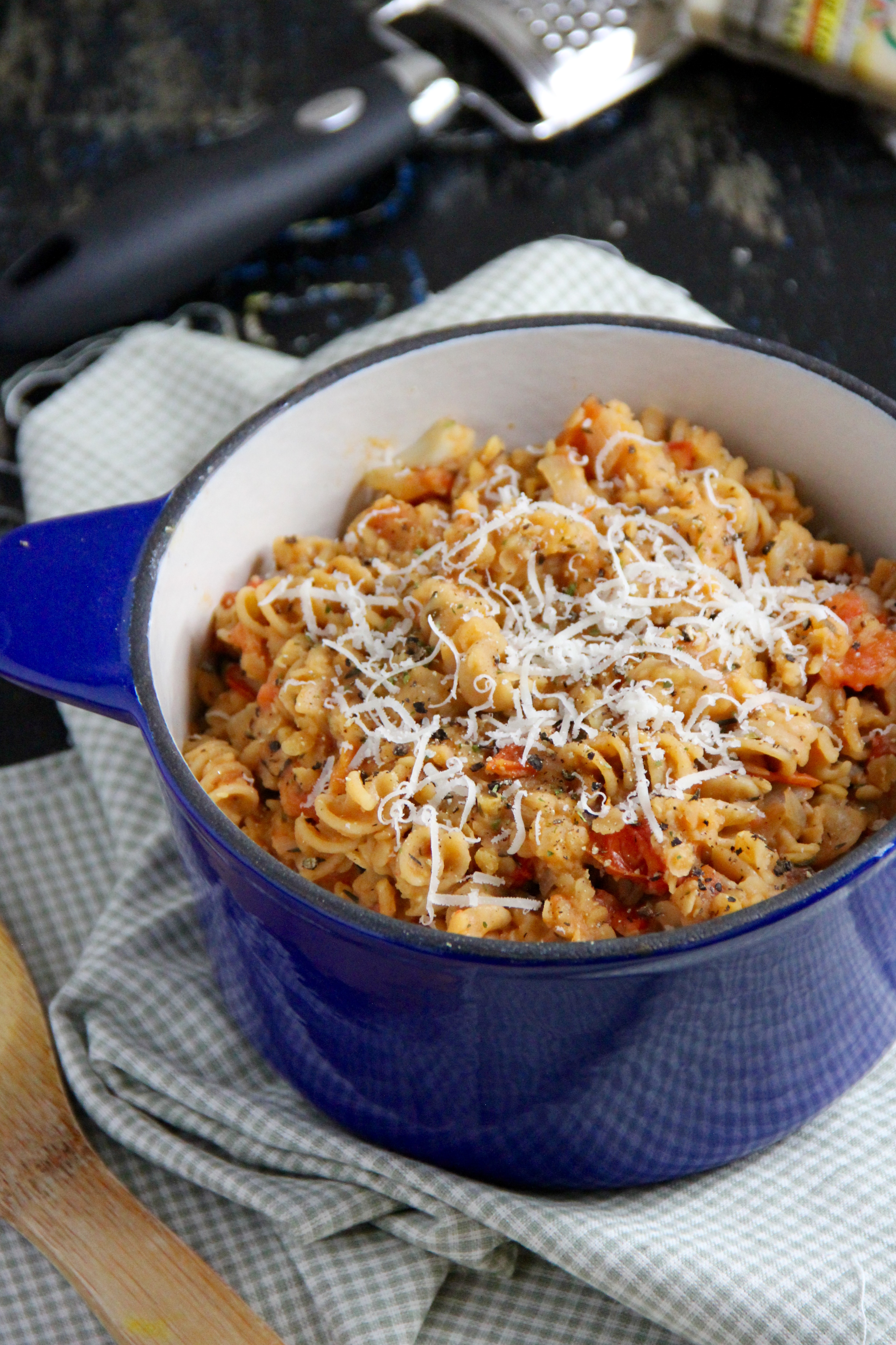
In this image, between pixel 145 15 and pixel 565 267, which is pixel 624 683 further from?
pixel 145 15

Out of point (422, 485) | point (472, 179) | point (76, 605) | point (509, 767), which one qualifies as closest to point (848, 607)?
point (509, 767)

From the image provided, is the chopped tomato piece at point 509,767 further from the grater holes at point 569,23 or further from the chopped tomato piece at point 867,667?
the grater holes at point 569,23

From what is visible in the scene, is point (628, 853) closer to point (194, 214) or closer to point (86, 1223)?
point (86, 1223)

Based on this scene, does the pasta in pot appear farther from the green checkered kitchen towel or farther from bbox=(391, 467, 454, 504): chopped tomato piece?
the green checkered kitchen towel

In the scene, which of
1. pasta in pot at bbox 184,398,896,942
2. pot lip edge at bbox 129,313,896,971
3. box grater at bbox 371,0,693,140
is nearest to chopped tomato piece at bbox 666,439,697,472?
pasta in pot at bbox 184,398,896,942

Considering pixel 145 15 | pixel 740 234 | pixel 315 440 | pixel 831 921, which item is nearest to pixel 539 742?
pixel 831 921

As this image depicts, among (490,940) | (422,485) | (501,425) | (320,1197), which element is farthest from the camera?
(501,425)
